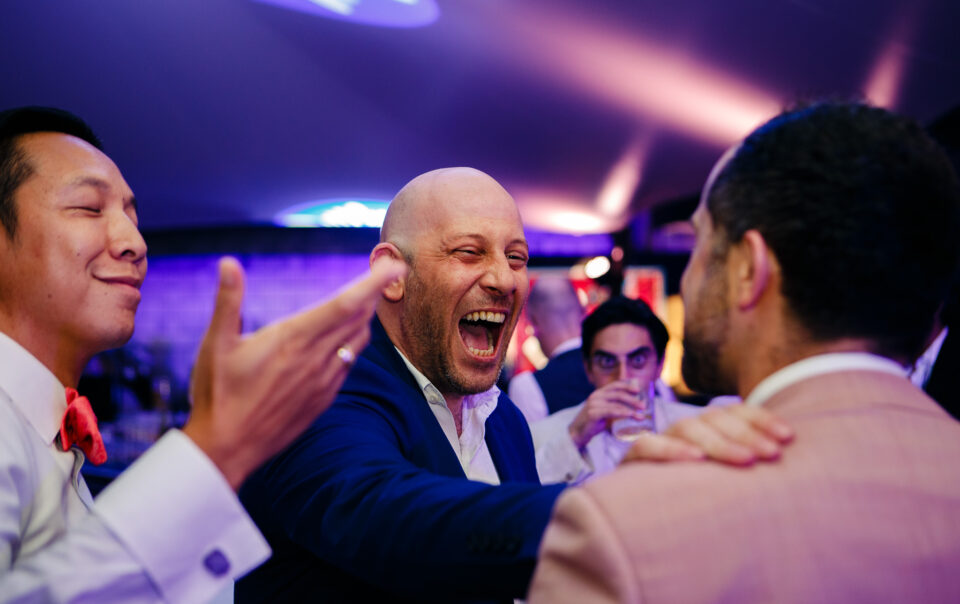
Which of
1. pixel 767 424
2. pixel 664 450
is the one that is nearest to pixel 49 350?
pixel 664 450

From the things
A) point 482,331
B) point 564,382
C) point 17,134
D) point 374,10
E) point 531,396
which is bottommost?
point 531,396

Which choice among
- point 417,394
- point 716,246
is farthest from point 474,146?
point 716,246

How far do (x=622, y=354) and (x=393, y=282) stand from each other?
184 centimetres

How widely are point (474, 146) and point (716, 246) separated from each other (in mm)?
6750

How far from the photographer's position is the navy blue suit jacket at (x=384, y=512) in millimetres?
1021

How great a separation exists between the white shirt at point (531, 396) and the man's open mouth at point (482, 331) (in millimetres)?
1931

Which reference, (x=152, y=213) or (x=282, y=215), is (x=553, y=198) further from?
(x=152, y=213)

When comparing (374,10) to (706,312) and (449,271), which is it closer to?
(449,271)

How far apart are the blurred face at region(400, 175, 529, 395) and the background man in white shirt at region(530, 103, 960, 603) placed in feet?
2.34

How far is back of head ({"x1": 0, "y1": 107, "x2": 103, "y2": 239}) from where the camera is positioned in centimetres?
131

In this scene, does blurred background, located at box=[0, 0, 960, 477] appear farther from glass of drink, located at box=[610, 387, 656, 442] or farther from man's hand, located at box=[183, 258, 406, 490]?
man's hand, located at box=[183, 258, 406, 490]

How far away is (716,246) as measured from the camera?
3.26 ft

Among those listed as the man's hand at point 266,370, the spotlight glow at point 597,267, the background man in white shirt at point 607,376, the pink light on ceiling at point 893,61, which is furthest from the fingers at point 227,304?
the spotlight glow at point 597,267

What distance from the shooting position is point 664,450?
83 cm
